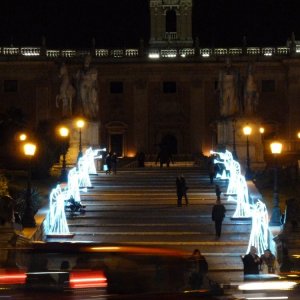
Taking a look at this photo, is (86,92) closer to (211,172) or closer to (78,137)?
(78,137)

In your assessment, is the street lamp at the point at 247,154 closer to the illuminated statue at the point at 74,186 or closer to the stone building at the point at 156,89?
the illuminated statue at the point at 74,186

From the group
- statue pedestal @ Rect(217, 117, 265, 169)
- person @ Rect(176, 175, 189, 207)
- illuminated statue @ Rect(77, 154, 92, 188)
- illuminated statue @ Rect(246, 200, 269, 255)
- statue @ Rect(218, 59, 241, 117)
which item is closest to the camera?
illuminated statue @ Rect(246, 200, 269, 255)

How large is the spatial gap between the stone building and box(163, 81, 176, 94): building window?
0.23ft

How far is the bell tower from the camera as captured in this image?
217 feet

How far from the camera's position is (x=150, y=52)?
63.1m

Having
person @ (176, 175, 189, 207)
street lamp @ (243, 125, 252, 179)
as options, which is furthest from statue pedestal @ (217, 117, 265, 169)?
person @ (176, 175, 189, 207)

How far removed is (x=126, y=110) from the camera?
63.5 metres

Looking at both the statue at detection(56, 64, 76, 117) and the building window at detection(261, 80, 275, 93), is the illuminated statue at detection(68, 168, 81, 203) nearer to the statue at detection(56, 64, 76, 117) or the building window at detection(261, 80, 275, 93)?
the statue at detection(56, 64, 76, 117)

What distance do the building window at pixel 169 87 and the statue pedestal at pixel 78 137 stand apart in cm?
2322

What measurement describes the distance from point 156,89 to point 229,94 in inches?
925

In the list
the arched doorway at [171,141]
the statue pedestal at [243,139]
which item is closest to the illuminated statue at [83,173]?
the statue pedestal at [243,139]

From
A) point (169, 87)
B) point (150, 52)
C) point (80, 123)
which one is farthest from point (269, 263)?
point (150, 52)

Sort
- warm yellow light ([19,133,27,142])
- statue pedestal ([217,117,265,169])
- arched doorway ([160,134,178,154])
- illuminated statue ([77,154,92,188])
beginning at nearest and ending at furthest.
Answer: illuminated statue ([77,154,92,188]), statue pedestal ([217,117,265,169]), warm yellow light ([19,133,27,142]), arched doorway ([160,134,178,154])

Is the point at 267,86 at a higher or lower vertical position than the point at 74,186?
higher
